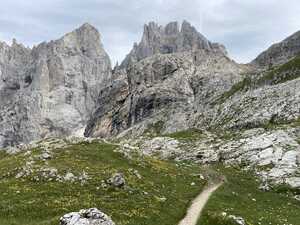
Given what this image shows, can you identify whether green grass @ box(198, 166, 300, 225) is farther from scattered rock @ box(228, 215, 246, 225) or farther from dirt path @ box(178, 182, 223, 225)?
dirt path @ box(178, 182, 223, 225)

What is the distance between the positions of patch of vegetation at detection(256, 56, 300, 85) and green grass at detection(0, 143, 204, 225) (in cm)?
7797

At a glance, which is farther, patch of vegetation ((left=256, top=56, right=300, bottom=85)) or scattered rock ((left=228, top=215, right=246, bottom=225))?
patch of vegetation ((left=256, top=56, right=300, bottom=85))

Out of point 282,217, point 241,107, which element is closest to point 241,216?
point 282,217

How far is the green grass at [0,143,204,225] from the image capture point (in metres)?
37.6

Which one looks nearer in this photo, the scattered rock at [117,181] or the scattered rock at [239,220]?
the scattered rock at [239,220]

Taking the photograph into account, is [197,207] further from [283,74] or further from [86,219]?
[283,74]

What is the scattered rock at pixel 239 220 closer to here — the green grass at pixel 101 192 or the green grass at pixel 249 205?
the green grass at pixel 249 205

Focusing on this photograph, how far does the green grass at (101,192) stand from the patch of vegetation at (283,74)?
256 ft

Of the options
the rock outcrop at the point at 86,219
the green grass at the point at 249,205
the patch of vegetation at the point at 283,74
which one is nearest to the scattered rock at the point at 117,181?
the green grass at the point at 249,205

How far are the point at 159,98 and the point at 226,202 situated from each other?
486 ft

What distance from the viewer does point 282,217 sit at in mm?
43406

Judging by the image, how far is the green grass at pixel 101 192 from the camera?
3762 cm

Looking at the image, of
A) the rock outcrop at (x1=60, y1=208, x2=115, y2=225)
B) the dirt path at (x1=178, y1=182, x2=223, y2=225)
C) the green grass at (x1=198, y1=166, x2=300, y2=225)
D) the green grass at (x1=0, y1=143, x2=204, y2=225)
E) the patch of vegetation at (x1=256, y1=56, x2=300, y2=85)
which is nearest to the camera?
the rock outcrop at (x1=60, y1=208, x2=115, y2=225)

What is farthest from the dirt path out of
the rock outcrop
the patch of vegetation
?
the patch of vegetation
